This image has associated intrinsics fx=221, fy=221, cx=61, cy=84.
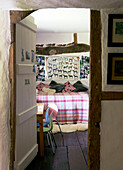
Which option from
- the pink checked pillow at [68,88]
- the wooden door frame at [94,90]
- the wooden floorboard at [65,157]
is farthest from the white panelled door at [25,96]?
the pink checked pillow at [68,88]

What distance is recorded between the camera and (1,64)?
2.17 m

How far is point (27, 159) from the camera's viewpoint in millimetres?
3344

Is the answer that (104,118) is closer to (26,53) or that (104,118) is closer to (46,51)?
(26,53)

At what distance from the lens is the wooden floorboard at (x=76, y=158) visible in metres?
3.39

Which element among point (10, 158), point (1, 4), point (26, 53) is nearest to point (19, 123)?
point (10, 158)

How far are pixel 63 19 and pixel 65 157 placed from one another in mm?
3514

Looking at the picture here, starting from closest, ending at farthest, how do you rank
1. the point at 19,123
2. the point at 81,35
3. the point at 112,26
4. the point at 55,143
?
1. the point at 112,26
2. the point at 19,123
3. the point at 55,143
4. the point at 81,35

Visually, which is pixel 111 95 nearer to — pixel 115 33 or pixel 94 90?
pixel 94 90

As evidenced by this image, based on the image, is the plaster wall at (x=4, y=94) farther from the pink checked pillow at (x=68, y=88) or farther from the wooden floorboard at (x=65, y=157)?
the pink checked pillow at (x=68, y=88)

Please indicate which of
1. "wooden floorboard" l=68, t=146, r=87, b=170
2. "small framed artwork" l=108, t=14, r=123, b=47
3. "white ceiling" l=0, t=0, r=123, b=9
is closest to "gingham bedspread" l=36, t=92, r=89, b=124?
"wooden floorboard" l=68, t=146, r=87, b=170

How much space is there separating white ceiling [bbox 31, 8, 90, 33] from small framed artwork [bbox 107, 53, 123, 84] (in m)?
2.23

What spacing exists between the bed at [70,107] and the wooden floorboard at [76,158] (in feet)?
5.22

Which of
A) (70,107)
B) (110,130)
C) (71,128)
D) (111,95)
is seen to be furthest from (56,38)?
(110,130)

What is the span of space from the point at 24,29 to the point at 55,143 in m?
2.23
